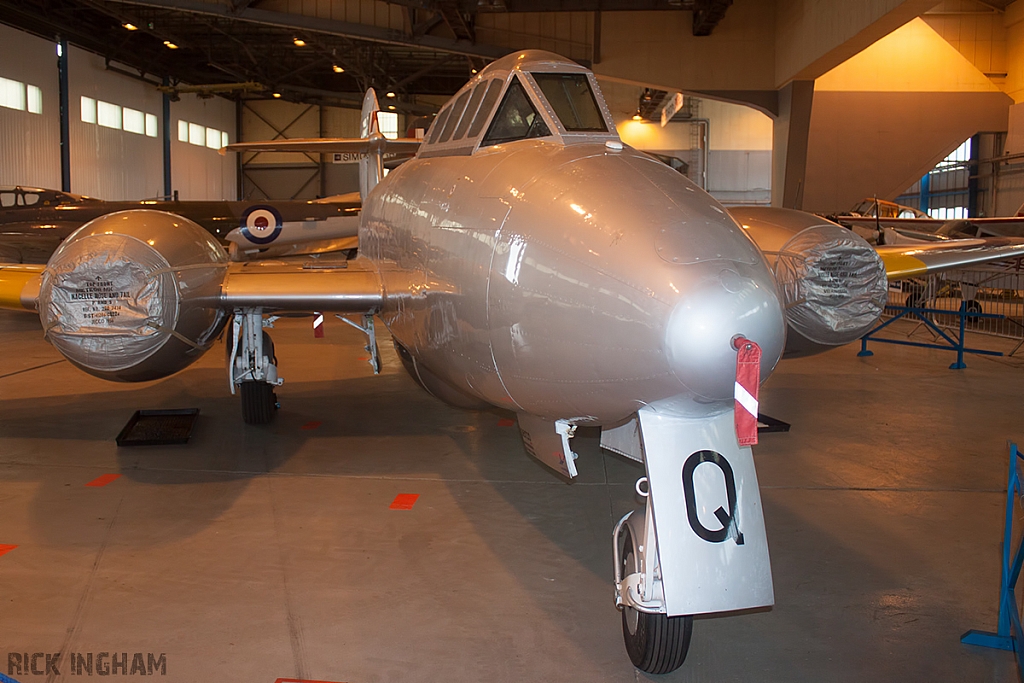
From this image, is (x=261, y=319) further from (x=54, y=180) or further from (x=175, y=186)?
(x=175, y=186)

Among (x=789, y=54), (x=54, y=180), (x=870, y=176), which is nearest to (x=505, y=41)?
(x=789, y=54)

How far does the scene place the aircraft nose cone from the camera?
2.68 meters

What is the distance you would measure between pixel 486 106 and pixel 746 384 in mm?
2680

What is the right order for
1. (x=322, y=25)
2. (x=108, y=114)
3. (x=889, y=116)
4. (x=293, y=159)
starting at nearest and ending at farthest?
(x=889, y=116), (x=322, y=25), (x=108, y=114), (x=293, y=159)

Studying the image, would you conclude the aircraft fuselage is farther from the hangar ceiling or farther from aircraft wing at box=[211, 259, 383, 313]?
the hangar ceiling

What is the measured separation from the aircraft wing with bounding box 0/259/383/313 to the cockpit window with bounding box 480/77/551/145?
1.94 m

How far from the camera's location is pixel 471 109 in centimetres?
499

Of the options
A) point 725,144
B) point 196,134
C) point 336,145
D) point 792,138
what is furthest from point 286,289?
point 196,134

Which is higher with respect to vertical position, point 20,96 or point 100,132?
point 20,96

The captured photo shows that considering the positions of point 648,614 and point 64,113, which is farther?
point 64,113

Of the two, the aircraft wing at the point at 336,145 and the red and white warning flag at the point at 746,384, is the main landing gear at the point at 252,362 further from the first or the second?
the red and white warning flag at the point at 746,384

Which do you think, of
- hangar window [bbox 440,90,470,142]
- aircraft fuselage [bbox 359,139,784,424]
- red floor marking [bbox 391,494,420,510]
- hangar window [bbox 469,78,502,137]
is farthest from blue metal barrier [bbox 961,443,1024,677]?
hangar window [bbox 440,90,470,142]

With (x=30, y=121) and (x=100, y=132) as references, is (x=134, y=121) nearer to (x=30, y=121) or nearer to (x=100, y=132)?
(x=100, y=132)

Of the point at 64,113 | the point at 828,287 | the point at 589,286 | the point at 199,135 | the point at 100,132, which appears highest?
the point at 199,135
